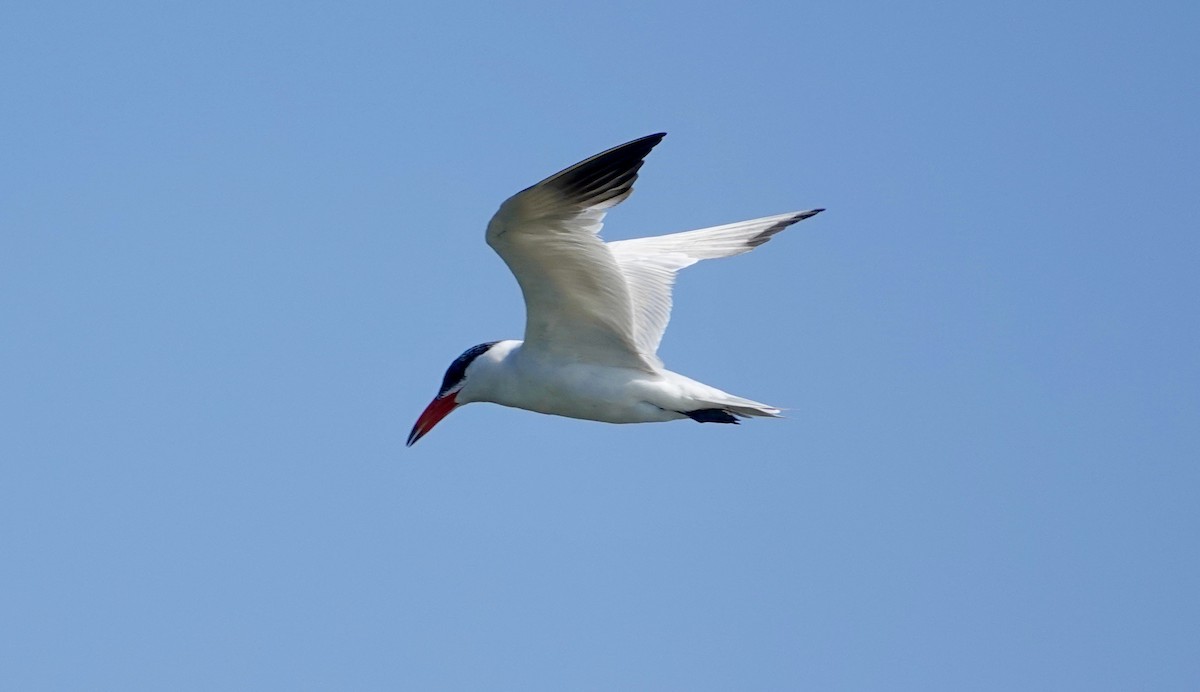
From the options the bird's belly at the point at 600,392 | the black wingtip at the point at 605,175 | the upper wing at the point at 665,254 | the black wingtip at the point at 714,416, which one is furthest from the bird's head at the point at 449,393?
the black wingtip at the point at 605,175

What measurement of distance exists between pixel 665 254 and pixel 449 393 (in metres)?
2.33

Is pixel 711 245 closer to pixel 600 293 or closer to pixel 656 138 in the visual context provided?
pixel 600 293

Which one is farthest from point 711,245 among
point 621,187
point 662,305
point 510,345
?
point 621,187

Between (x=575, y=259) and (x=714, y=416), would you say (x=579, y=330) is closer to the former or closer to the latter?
(x=575, y=259)

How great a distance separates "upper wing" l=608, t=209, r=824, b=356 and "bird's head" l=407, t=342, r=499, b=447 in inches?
48.3

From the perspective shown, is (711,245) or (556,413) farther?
(711,245)

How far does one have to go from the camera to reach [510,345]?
11.4 m

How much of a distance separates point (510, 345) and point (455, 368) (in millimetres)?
544

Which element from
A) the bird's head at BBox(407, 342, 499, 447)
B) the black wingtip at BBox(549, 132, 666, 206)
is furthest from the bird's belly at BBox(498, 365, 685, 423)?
the black wingtip at BBox(549, 132, 666, 206)

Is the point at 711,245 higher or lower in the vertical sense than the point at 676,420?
higher

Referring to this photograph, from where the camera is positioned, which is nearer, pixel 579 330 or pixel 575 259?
pixel 575 259

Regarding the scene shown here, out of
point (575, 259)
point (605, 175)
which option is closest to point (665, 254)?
point (575, 259)

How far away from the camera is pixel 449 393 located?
11.9 meters

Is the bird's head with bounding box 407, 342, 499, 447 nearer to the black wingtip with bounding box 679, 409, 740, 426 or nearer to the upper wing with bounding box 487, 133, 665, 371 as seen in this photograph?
the upper wing with bounding box 487, 133, 665, 371
